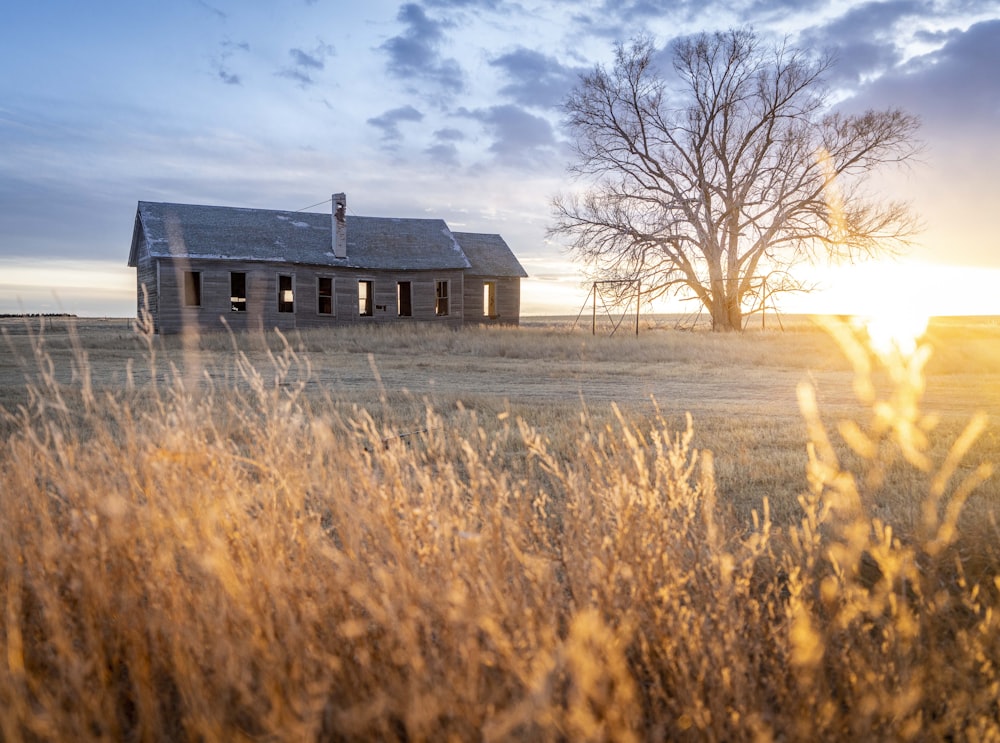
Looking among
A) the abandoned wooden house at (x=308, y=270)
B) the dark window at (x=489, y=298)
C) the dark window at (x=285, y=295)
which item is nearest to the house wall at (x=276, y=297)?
the abandoned wooden house at (x=308, y=270)

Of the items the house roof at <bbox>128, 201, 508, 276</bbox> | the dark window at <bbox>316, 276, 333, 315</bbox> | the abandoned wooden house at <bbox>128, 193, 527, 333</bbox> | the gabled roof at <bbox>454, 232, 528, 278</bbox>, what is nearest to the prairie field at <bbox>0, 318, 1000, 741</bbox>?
the abandoned wooden house at <bbox>128, 193, 527, 333</bbox>

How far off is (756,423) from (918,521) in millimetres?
4196

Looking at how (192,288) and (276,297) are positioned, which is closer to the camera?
(192,288)

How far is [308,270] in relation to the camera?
29.6 m

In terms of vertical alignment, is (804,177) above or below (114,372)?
above

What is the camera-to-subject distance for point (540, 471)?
617 cm

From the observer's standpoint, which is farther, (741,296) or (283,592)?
(741,296)

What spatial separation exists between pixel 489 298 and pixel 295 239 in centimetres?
932

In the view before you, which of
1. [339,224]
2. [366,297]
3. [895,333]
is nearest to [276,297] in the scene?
[339,224]

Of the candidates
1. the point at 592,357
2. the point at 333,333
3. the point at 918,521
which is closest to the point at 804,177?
the point at 592,357

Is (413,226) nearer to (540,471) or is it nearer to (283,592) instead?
(540,471)

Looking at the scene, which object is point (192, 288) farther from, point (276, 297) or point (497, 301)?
point (497, 301)

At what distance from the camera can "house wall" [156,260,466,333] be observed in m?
27.3

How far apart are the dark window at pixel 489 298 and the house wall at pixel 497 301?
11 cm
